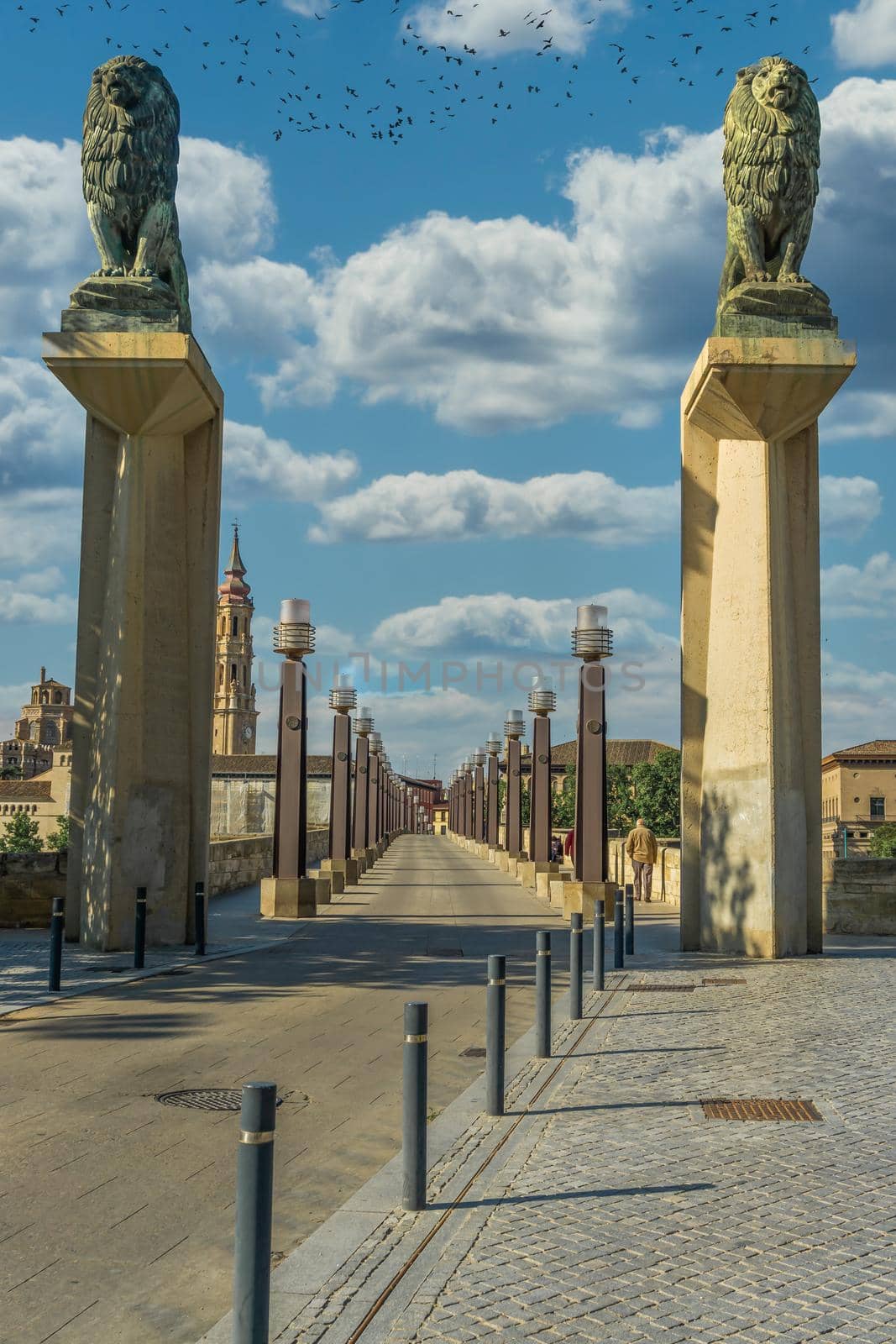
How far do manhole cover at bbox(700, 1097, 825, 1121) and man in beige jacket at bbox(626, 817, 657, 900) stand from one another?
1805 centimetres

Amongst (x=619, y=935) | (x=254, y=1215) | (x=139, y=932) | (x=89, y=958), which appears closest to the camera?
(x=254, y=1215)

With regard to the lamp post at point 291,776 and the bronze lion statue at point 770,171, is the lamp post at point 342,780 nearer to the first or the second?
the lamp post at point 291,776

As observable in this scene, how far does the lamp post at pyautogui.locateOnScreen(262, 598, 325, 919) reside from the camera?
21.2m

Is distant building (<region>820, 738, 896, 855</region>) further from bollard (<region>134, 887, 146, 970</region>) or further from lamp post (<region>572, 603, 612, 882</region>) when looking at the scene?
bollard (<region>134, 887, 146, 970</region>)

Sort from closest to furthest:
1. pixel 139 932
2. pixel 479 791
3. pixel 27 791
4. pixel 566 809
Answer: pixel 139 932, pixel 479 791, pixel 566 809, pixel 27 791

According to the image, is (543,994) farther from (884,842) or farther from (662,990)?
(884,842)

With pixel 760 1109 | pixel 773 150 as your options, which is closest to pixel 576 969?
pixel 760 1109

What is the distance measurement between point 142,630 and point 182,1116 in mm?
9446

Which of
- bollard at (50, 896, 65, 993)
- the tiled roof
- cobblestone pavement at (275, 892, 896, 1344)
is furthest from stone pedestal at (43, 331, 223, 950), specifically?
the tiled roof

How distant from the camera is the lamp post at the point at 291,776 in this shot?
69.4ft

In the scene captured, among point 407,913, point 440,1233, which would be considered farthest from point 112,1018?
point 407,913

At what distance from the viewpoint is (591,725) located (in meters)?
22.1

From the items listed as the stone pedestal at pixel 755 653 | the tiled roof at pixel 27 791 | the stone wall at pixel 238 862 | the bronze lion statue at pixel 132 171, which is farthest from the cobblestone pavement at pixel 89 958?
the tiled roof at pixel 27 791

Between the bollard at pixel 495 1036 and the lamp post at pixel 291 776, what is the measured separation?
14030 mm
